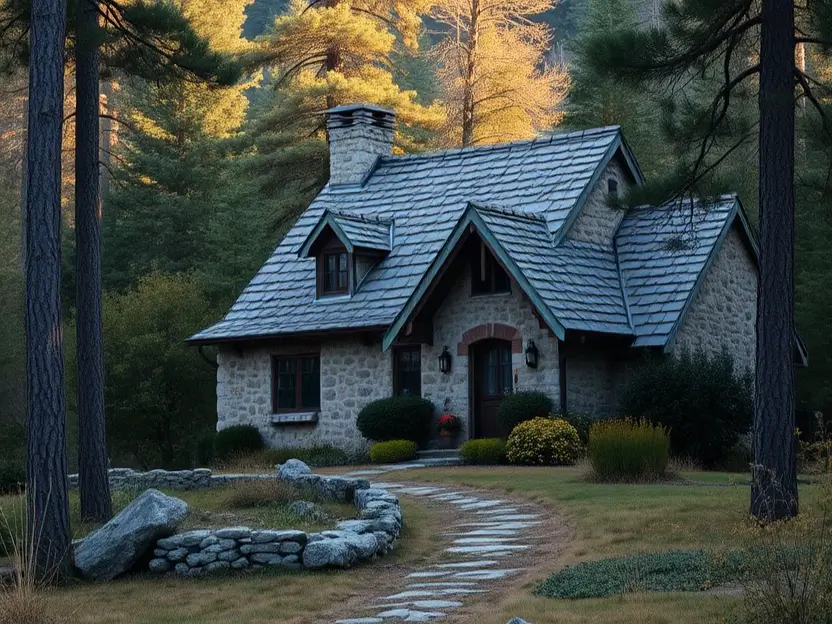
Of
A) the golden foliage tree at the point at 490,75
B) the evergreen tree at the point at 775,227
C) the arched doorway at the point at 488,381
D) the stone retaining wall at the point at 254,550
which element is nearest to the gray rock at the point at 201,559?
the stone retaining wall at the point at 254,550

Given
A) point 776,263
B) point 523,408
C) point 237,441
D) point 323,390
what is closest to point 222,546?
point 776,263

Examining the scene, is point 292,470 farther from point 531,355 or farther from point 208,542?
point 531,355

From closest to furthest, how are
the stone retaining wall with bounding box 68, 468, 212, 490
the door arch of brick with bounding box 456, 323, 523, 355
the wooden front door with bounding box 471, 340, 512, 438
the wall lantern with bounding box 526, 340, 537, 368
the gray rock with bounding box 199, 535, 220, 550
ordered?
the gray rock with bounding box 199, 535, 220, 550
the stone retaining wall with bounding box 68, 468, 212, 490
the wall lantern with bounding box 526, 340, 537, 368
the door arch of brick with bounding box 456, 323, 523, 355
the wooden front door with bounding box 471, 340, 512, 438

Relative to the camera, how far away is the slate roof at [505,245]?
2527cm

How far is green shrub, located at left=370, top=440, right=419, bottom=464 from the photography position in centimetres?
2566

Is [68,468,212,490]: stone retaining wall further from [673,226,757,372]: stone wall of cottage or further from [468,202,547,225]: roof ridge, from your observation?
[673,226,757,372]: stone wall of cottage

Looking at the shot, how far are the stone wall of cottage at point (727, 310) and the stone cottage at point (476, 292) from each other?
0.15 feet

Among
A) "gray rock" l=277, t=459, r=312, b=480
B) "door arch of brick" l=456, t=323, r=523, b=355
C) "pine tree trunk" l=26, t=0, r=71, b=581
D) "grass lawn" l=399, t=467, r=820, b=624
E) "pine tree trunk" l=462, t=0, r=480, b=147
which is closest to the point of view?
"grass lawn" l=399, t=467, r=820, b=624

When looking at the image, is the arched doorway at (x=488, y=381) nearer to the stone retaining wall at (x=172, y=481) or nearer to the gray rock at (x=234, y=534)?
the stone retaining wall at (x=172, y=481)

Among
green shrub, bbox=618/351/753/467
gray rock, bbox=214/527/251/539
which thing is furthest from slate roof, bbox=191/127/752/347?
gray rock, bbox=214/527/251/539

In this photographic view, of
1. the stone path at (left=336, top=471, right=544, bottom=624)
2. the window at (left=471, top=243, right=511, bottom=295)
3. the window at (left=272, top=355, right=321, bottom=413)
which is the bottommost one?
the stone path at (left=336, top=471, right=544, bottom=624)

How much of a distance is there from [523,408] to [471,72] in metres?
21.8

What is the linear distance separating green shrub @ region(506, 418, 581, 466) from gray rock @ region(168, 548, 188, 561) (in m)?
10.7

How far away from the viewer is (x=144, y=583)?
12.9 metres
